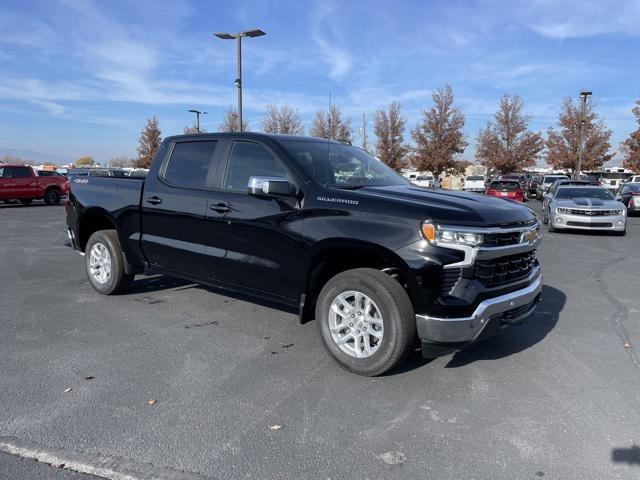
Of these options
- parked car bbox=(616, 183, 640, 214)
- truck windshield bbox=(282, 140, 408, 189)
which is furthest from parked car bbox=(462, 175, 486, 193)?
truck windshield bbox=(282, 140, 408, 189)

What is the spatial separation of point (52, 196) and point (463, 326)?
958 inches

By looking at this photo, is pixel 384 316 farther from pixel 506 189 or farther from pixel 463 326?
pixel 506 189

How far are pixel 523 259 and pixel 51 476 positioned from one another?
3.60 metres

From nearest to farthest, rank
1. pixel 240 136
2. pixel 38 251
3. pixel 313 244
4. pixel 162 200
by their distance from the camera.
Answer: pixel 313 244, pixel 240 136, pixel 162 200, pixel 38 251

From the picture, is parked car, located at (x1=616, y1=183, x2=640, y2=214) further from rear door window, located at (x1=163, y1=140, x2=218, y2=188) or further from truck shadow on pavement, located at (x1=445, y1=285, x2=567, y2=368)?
rear door window, located at (x1=163, y1=140, x2=218, y2=188)

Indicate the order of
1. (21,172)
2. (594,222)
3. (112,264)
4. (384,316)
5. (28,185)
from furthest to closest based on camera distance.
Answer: (28,185) < (21,172) < (594,222) < (112,264) < (384,316)

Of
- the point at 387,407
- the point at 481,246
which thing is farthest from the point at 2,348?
the point at 481,246

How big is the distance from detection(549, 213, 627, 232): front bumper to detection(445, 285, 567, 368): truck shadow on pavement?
8.36 metres

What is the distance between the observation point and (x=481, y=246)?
359cm

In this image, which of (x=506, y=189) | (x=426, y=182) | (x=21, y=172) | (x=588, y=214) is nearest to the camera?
(x=588, y=214)

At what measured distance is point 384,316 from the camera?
12.2 ft

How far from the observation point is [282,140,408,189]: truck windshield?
4.43 meters

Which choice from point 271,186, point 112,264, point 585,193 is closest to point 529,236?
point 271,186

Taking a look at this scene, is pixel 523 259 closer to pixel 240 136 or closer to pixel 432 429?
A: pixel 432 429
